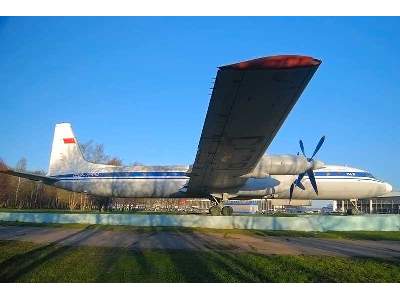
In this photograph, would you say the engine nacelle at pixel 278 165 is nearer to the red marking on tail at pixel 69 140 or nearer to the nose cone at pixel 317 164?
the nose cone at pixel 317 164

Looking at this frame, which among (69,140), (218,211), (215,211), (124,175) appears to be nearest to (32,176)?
(69,140)

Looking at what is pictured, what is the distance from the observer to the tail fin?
37.0 meters

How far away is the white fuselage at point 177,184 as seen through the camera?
33875 millimetres

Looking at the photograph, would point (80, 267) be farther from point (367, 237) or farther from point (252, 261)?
point (367, 237)

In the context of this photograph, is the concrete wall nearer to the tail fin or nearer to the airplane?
the airplane

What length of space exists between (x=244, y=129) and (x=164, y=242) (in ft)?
19.0

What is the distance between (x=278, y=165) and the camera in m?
23.6

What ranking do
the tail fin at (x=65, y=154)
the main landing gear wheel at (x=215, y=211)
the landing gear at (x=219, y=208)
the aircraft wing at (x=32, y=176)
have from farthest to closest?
1. the tail fin at (x=65, y=154)
2. the aircraft wing at (x=32, y=176)
3. the landing gear at (x=219, y=208)
4. the main landing gear wheel at (x=215, y=211)

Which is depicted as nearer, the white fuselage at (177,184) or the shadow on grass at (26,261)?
the shadow on grass at (26,261)

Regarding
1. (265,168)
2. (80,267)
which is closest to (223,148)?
(265,168)

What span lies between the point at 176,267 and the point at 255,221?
13.8 metres

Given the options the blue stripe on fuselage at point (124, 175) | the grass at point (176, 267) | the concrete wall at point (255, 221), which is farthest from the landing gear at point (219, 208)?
the grass at point (176, 267)

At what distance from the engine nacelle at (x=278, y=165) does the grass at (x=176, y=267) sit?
12.4 m

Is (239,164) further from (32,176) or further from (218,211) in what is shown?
(32,176)
